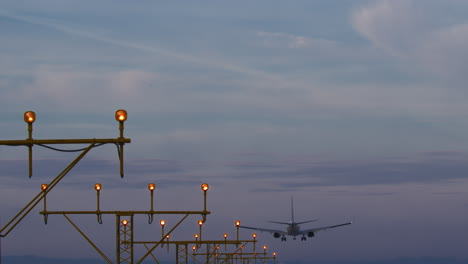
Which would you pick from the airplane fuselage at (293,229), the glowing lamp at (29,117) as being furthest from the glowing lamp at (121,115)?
the airplane fuselage at (293,229)

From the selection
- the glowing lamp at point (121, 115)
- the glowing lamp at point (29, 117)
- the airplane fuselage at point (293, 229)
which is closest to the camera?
the glowing lamp at point (29, 117)

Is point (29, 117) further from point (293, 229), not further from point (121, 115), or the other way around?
point (293, 229)

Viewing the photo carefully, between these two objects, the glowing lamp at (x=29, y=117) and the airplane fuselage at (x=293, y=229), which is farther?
the airplane fuselage at (x=293, y=229)

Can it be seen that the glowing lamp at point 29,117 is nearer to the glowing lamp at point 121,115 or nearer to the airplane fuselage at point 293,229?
the glowing lamp at point 121,115

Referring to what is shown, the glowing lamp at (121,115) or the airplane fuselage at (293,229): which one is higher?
the airplane fuselage at (293,229)

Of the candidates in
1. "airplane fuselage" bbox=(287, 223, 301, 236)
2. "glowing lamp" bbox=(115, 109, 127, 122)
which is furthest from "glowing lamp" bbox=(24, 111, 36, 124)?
"airplane fuselage" bbox=(287, 223, 301, 236)

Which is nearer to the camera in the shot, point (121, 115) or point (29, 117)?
point (29, 117)

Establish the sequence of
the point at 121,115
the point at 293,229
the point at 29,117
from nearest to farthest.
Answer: the point at 29,117 → the point at 121,115 → the point at 293,229

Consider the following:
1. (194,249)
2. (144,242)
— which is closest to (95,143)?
(144,242)

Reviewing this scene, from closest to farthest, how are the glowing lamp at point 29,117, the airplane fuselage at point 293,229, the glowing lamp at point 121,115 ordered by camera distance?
the glowing lamp at point 29,117 → the glowing lamp at point 121,115 → the airplane fuselage at point 293,229

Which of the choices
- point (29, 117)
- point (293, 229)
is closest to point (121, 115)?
point (29, 117)

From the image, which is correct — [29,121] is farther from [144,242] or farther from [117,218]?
[144,242]

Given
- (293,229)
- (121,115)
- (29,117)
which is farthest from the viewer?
(293,229)

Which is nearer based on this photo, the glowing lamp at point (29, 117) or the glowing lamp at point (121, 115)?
the glowing lamp at point (29, 117)
